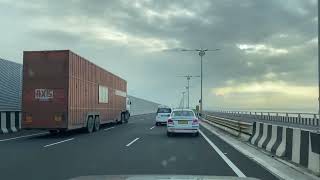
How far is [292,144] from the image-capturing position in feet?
45.4

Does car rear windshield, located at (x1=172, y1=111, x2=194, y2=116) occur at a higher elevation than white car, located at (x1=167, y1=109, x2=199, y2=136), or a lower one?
higher

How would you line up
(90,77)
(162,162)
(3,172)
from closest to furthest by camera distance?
(3,172) < (162,162) < (90,77)

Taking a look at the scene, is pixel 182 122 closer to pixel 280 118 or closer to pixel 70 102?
pixel 70 102

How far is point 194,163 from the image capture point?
14.2 meters

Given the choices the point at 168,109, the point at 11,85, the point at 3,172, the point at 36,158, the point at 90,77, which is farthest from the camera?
the point at 168,109

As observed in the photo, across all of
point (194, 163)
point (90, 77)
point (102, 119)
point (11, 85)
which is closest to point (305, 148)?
point (194, 163)

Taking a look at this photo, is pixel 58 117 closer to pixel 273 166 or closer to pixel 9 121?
pixel 9 121

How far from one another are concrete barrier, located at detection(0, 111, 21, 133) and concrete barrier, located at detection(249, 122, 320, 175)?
15.6 m

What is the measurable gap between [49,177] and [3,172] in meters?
1.73

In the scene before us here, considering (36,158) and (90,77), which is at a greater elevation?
(90,77)

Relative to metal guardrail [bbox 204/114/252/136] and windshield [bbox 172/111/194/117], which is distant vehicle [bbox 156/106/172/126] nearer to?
metal guardrail [bbox 204/114/252/136]

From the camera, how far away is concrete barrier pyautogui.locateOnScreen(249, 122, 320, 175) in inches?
455

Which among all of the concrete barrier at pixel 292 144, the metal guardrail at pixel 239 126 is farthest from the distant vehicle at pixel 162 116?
the concrete barrier at pixel 292 144

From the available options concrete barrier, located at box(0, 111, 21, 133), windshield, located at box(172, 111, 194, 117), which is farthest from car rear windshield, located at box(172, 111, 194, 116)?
Answer: concrete barrier, located at box(0, 111, 21, 133)
